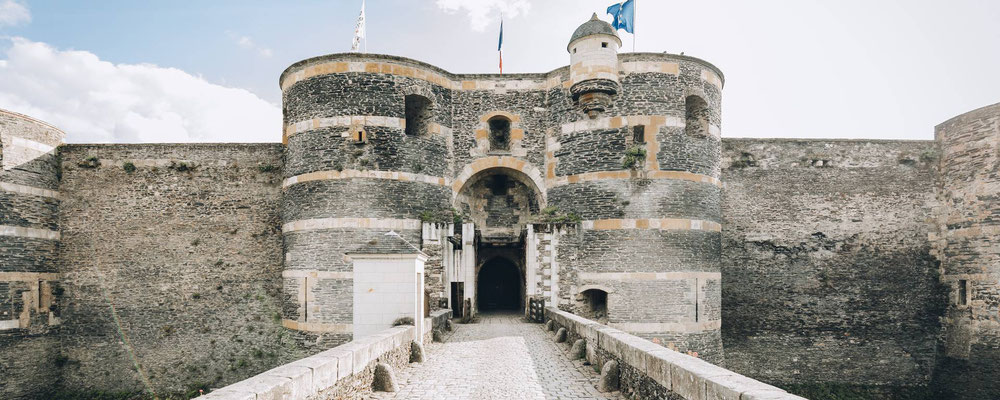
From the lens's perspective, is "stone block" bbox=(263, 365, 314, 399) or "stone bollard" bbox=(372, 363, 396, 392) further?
"stone bollard" bbox=(372, 363, 396, 392)

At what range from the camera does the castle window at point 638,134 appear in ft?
56.3

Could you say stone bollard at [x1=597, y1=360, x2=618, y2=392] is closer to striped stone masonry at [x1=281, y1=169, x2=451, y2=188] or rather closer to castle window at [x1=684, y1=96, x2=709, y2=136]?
striped stone masonry at [x1=281, y1=169, x2=451, y2=188]

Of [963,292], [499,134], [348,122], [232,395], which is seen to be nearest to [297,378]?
[232,395]

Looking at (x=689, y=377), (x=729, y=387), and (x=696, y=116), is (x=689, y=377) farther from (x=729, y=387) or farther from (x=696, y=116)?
(x=696, y=116)

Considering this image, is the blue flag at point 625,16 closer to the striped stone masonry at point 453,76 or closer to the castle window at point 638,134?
the striped stone masonry at point 453,76

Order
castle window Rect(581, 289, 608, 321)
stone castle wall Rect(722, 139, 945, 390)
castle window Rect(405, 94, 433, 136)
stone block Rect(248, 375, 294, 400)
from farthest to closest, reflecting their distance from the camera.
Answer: stone castle wall Rect(722, 139, 945, 390), castle window Rect(405, 94, 433, 136), castle window Rect(581, 289, 608, 321), stone block Rect(248, 375, 294, 400)

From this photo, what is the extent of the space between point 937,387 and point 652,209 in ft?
37.1

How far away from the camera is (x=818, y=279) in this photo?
19.5 m

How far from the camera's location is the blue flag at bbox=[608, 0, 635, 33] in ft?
59.8

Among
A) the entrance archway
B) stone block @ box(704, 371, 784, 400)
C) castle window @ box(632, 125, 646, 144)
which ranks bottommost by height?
the entrance archway

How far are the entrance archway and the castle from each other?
200 cm

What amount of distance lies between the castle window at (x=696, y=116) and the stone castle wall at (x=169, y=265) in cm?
1323

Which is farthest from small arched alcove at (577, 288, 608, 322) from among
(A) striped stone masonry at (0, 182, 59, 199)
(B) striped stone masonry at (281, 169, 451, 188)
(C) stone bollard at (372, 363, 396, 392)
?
(A) striped stone masonry at (0, 182, 59, 199)

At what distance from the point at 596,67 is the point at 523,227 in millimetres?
5647
